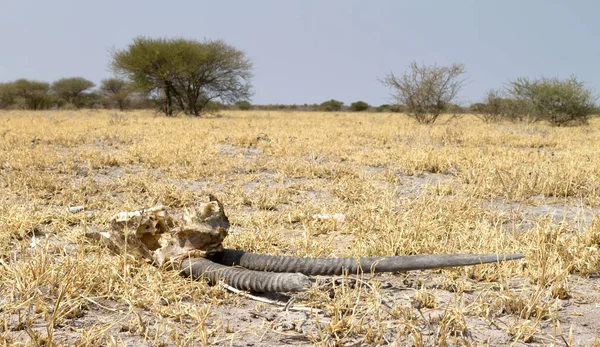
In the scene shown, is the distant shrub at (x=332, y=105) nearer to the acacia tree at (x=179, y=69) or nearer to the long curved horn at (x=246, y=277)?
the acacia tree at (x=179, y=69)

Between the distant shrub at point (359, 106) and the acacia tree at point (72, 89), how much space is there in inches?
988

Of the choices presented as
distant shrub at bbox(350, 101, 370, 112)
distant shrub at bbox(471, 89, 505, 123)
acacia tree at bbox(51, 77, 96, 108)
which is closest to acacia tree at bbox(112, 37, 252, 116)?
distant shrub at bbox(471, 89, 505, 123)

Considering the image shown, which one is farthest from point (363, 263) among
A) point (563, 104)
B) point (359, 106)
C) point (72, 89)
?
point (359, 106)

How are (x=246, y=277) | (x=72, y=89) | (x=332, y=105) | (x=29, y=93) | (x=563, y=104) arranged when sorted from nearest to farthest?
(x=246, y=277), (x=563, y=104), (x=29, y=93), (x=72, y=89), (x=332, y=105)

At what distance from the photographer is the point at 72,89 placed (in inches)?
1667

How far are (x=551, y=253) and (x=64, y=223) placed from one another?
3031 millimetres

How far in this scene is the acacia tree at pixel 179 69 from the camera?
2434cm

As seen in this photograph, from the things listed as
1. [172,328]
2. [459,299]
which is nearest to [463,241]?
[459,299]

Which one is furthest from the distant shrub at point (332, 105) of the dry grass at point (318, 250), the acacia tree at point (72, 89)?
the dry grass at point (318, 250)

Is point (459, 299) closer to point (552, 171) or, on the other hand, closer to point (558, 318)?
point (558, 318)

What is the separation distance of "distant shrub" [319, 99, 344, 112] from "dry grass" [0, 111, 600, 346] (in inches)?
1660

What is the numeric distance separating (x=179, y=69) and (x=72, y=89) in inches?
920

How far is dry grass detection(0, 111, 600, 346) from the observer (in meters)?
1.89

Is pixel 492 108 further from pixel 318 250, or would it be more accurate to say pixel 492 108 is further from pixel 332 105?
pixel 332 105
